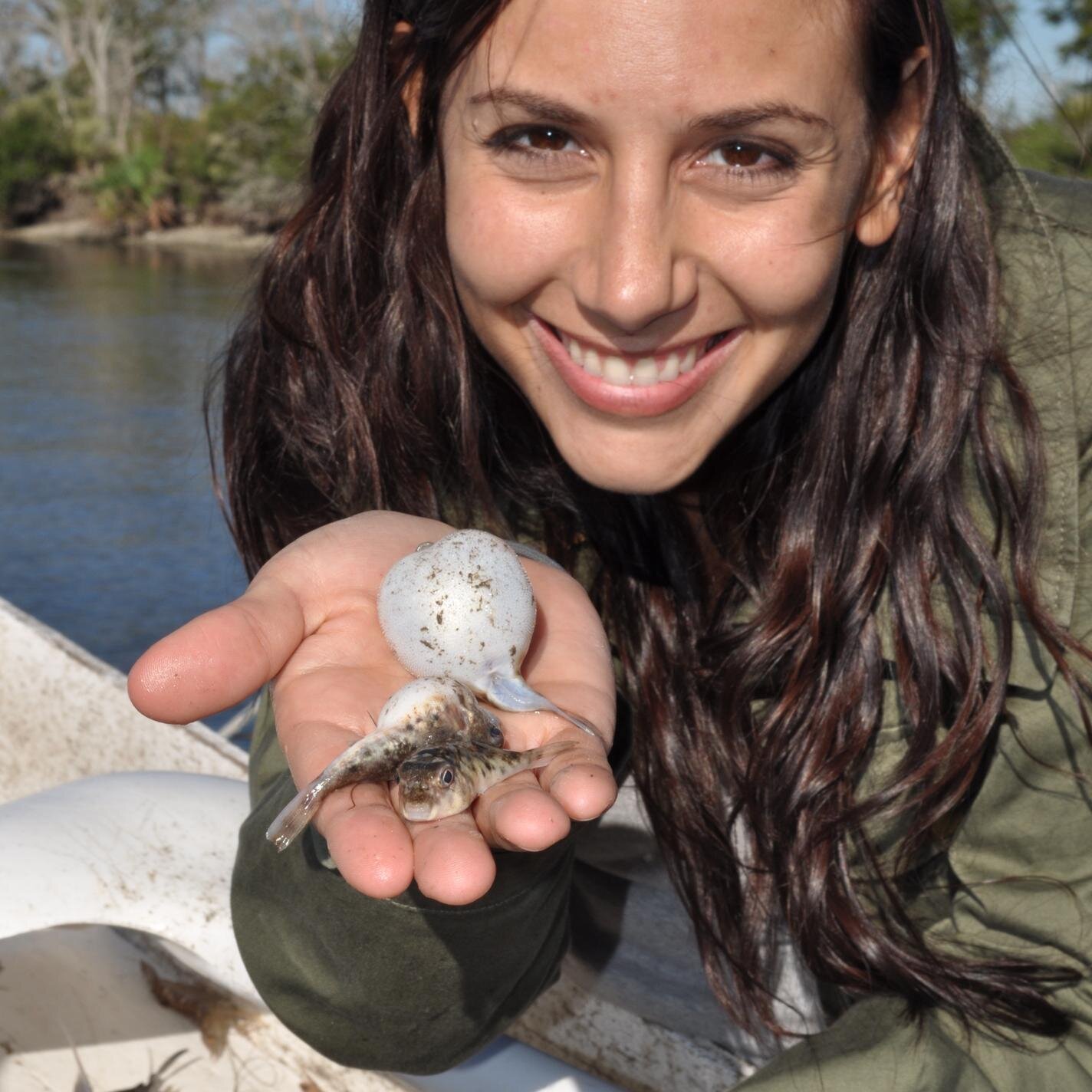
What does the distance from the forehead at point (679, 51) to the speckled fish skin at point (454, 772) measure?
90cm

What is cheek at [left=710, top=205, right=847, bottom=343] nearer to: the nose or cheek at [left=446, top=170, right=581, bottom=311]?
the nose

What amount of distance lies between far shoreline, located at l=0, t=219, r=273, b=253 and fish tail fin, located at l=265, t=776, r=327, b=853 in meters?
28.0

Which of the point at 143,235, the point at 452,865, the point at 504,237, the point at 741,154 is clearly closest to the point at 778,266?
the point at 741,154

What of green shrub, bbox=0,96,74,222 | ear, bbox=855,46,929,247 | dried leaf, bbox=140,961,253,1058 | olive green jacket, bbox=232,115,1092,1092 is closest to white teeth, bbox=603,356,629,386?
ear, bbox=855,46,929,247

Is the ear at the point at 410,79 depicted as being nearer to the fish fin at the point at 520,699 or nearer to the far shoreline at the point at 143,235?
the fish fin at the point at 520,699

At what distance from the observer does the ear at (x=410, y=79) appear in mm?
2359

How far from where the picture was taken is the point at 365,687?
6.46ft

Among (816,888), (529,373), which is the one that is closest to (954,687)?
(816,888)

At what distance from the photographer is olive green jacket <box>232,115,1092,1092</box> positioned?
2152mm

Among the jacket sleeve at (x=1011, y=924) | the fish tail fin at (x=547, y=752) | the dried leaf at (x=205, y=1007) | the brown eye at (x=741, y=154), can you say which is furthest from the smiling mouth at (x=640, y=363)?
the dried leaf at (x=205, y=1007)

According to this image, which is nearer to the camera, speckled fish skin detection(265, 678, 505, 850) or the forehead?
speckled fish skin detection(265, 678, 505, 850)

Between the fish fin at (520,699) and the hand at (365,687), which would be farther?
the fish fin at (520,699)

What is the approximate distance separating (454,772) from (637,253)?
2.58 feet

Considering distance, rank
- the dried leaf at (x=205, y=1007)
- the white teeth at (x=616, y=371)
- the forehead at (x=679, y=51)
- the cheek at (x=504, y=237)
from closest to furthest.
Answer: the forehead at (x=679, y=51)
the cheek at (x=504, y=237)
the white teeth at (x=616, y=371)
the dried leaf at (x=205, y=1007)
